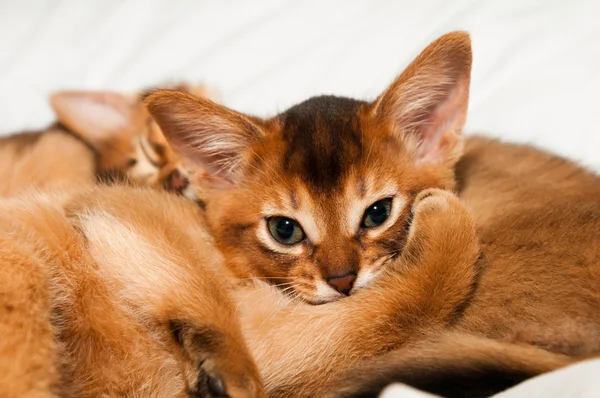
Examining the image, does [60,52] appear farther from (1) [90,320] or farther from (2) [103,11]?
(1) [90,320]

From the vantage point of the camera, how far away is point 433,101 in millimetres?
1230

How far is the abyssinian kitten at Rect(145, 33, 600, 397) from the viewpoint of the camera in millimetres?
967

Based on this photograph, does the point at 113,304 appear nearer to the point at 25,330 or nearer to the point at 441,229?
the point at 25,330

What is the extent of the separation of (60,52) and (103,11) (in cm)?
20

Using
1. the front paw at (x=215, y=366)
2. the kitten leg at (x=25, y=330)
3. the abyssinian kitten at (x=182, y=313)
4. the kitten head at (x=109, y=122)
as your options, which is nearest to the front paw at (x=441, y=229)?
the abyssinian kitten at (x=182, y=313)

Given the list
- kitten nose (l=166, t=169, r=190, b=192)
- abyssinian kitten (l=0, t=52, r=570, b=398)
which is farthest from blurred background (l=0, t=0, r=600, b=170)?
abyssinian kitten (l=0, t=52, r=570, b=398)

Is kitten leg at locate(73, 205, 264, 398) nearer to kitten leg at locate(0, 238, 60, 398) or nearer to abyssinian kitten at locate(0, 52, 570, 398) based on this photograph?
abyssinian kitten at locate(0, 52, 570, 398)

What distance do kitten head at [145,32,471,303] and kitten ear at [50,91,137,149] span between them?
0.66 metres

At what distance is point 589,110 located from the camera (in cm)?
154

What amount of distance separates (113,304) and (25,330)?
0.20 meters

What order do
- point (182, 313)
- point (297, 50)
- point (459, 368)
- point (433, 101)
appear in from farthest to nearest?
point (297, 50) < point (433, 101) < point (182, 313) < point (459, 368)

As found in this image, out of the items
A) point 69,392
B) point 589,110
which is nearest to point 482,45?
point 589,110

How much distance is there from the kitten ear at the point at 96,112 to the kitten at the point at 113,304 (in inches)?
25.7

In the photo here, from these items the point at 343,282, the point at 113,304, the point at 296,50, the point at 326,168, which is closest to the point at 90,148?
the point at 296,50
